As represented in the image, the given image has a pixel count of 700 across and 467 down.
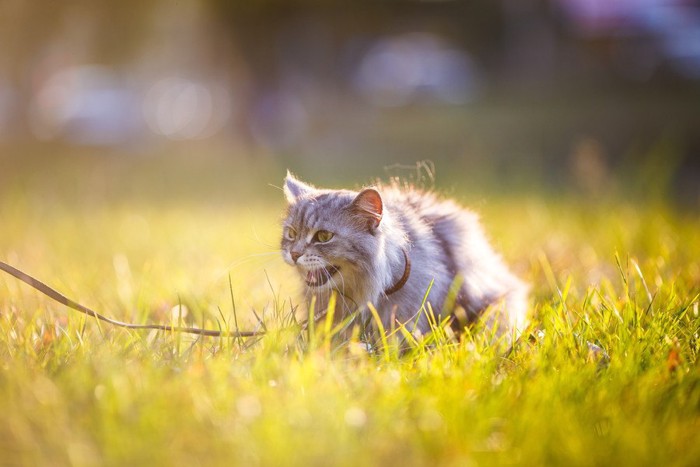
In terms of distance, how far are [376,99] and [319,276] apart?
39.0 ft

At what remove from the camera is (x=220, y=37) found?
1172 centimetres

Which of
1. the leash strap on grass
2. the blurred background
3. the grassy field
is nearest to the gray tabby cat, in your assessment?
the grassy field

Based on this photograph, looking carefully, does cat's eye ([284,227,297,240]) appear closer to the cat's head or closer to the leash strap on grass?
the cat's head

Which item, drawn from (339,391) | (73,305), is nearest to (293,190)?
(73,305)

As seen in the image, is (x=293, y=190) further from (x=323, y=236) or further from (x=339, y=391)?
(x=339, y=391)

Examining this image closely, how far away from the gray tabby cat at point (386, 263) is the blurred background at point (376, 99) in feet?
9.43

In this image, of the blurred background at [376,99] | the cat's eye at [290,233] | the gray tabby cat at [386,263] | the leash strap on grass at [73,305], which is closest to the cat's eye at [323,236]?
the gray tabby cat at [386,263]

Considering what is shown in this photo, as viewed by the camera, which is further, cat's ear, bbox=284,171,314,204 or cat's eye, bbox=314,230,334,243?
cat's ear, bbox=284,171,314,204

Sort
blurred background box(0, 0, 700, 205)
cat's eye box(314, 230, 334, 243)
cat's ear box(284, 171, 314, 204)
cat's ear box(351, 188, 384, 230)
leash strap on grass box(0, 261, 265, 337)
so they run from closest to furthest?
leash strap on grass box(0, 261, 265, 337) → cat's ear box(351, 188, 384, 230) → cat's eye box(314, 230, 334, 243) → cat's ear box(284, 171, 314, 204) → blurred background box(0, 0, 700, 205)

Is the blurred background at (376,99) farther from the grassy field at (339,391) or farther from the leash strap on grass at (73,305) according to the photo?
the leash strap on grass at (73,305)

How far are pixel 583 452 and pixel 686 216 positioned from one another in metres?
3.92

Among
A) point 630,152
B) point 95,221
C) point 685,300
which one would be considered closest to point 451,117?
point 630,152

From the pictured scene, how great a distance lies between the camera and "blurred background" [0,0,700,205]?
816 centimetres

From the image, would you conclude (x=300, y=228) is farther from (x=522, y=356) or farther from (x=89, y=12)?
(x=89, y=12)
